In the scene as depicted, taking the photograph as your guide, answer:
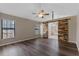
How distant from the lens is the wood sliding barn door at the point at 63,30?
3273 millimetres

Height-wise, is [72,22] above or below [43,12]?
below

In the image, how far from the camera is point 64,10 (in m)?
2.96

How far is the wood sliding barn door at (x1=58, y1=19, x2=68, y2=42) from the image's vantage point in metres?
3.27

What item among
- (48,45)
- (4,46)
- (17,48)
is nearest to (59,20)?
(48,45)

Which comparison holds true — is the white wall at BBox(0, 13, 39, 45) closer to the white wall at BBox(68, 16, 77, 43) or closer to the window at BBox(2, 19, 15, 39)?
the window at BBox(2, 19, 15, 39)

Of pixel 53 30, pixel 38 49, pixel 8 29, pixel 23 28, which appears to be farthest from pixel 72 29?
pixel 8 29

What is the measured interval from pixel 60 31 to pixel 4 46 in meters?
1.59

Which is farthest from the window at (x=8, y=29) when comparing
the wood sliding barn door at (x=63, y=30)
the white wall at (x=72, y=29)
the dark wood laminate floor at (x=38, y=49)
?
the white wall at (x=72, y=29)

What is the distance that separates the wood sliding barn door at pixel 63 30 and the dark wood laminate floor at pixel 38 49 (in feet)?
0.71

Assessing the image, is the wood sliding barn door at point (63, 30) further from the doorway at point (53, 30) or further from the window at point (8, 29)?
the window at point (8, 29)

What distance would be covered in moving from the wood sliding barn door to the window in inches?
50.7

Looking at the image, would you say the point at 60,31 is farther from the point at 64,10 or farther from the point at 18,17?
the point at 18,17

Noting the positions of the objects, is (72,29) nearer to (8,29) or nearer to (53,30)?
(53,30)

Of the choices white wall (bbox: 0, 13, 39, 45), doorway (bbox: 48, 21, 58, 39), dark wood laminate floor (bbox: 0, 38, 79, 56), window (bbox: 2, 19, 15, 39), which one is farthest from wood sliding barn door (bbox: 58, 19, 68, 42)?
window (bbox: 2, 19, 15, 39)
